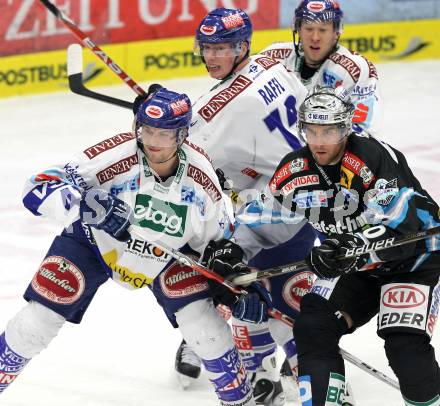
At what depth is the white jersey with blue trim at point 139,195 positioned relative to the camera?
4711mm

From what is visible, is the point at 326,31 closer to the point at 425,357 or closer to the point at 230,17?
the point at 230,17

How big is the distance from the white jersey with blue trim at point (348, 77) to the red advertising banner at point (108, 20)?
362 centimetres

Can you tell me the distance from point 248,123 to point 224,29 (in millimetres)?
425

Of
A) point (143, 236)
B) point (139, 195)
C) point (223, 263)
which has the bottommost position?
point (223, 263)

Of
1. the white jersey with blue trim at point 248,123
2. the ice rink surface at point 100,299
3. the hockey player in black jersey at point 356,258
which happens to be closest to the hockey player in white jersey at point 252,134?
the white jersey with blue trim at point 248,123

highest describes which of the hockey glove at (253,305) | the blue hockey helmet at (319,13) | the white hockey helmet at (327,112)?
the white hockey helmet at (327,112)

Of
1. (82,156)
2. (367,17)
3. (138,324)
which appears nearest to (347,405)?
(82,156)

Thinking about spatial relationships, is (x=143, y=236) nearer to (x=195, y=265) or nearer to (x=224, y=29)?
(x=195, y=265)

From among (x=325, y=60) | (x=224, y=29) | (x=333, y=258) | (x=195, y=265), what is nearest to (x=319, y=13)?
(x=325, y=60)

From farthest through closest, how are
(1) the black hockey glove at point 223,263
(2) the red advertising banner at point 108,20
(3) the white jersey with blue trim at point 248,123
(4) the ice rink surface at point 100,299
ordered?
(2) the red advertising banner at point 108,20, (4) the ice rink surface at point 100,299, (3) the white jersey with blue trim at point 248,123, (1) the black hockey glove at point 223,263

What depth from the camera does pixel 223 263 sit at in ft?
15.6

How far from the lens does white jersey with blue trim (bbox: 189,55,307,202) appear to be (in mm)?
5285

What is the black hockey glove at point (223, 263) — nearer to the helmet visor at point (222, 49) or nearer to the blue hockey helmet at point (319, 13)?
the helmet visor at point (222, 49)

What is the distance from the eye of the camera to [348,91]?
6000 mm
